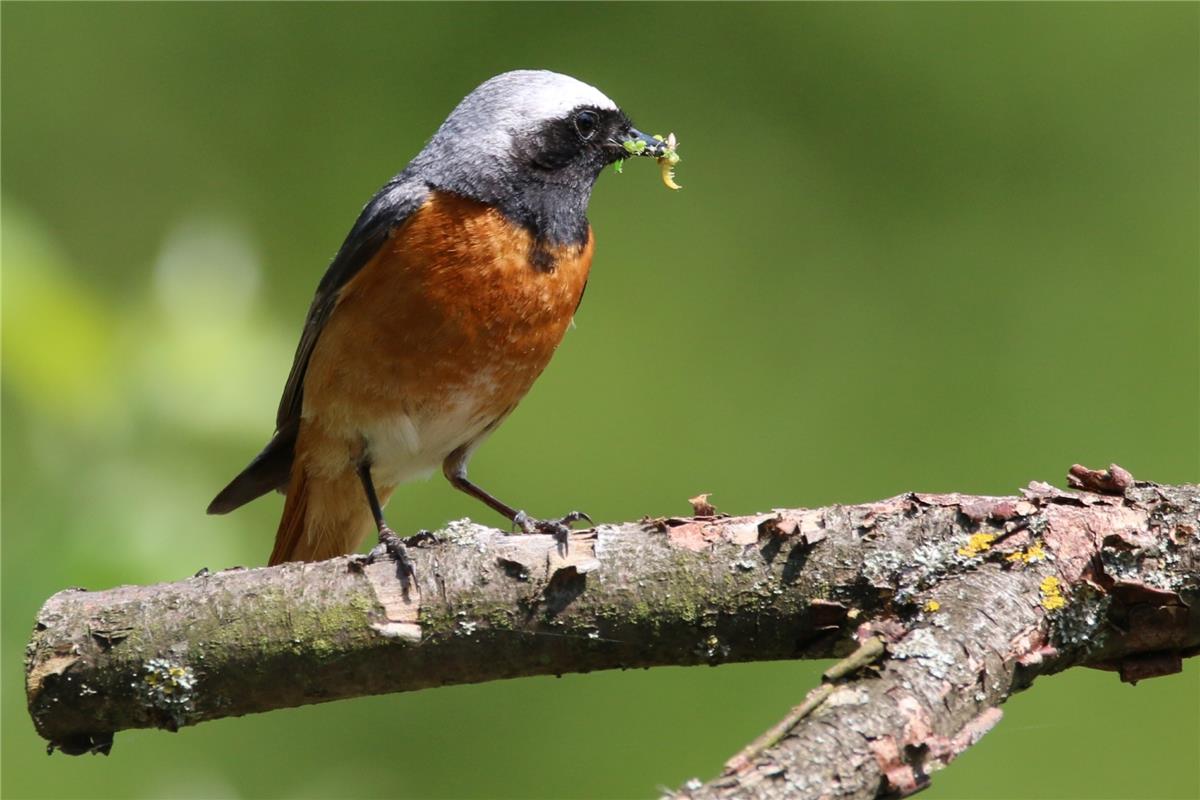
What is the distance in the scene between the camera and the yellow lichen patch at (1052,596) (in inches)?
105

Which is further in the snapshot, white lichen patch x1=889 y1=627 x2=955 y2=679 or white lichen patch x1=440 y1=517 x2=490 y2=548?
white lichen patch x1=440 y1=517 x2=490 y2=548

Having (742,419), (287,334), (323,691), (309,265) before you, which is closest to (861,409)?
(742,419)

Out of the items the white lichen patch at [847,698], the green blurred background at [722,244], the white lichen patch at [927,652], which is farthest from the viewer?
the green blurred background at [722,244]

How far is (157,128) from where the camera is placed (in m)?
7.53

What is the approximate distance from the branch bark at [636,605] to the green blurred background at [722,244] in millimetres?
1991

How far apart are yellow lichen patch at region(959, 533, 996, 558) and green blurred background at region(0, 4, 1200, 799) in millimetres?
2458

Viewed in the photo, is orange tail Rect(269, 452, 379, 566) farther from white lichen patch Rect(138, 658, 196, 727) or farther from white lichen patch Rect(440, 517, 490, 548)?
white lichen patch Rect(138, 658, 196, 727)

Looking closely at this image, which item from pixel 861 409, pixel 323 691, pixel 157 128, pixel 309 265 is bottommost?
pixel 323 691

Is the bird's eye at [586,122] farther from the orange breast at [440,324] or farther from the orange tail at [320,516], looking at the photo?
the orange tail at [320,516]

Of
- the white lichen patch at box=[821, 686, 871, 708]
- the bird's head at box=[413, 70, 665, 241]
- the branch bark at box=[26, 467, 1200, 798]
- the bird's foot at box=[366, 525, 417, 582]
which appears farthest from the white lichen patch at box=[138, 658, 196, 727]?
the bird's head at box=[413, 70, 665, 241]

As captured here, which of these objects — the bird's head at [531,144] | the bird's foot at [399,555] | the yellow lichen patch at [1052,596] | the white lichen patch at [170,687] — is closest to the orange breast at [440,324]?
the bird's head at [531,144]

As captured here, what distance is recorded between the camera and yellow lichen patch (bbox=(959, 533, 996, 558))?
2.76 metres

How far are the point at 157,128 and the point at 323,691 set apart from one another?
5420mm

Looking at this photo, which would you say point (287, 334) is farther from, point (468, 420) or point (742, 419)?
point (742, 419)
